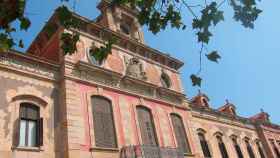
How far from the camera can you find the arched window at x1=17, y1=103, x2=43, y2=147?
1240 cm

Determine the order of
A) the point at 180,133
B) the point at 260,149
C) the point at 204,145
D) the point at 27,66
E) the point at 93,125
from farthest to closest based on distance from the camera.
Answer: the point at 260,149
the point at 204,145
the point at 180,133
the point at 93,125
the point at 27,66

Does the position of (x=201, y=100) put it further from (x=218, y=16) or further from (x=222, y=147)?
(x=218, y=16)

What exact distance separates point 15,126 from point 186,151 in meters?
11.3

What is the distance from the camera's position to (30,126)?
42.2ft

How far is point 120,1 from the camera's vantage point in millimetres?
6129

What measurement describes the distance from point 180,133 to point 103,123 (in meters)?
6.66

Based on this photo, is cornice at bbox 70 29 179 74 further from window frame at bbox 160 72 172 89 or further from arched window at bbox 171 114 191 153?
arched window at bbox 171 114 191 153

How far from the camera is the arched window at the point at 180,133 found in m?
19.2

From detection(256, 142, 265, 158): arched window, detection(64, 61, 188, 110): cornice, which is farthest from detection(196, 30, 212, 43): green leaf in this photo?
detection(256, 142, 265, 158): arched window

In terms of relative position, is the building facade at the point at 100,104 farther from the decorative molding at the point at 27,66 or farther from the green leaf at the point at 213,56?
the green leaf at the point at 213,56

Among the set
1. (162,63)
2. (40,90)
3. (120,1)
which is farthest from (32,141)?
(162,63)

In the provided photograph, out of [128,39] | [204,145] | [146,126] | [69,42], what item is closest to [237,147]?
[204,145]

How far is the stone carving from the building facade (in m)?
0.04

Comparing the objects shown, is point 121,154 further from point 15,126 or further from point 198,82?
point 198,82
